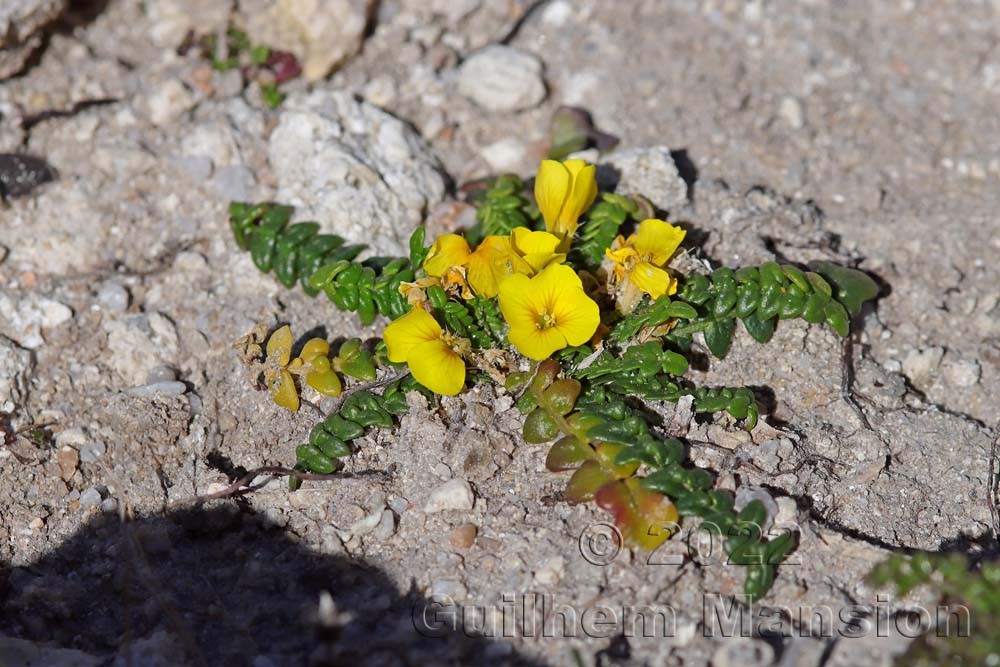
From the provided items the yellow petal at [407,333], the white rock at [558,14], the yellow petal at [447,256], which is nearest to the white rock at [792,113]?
the white rock at [558,14]

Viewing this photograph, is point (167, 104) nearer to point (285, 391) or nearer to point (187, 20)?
point (187, 20)

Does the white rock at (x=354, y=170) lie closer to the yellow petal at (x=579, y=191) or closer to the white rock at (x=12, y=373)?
the yellow petal at (x=579, y=191)

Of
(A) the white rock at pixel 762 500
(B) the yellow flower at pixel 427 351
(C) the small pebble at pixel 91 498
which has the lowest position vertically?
(C) the small pebble at pixel 91 498

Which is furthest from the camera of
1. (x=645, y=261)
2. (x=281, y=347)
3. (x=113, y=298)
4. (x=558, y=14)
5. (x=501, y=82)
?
(x=558, y=14)

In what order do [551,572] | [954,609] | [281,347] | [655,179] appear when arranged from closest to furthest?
[954,609] → [551,572] → [281,347] → [655,179]

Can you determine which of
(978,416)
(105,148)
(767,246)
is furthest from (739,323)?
(105,148)

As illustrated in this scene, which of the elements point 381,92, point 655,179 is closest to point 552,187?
point 655,179
